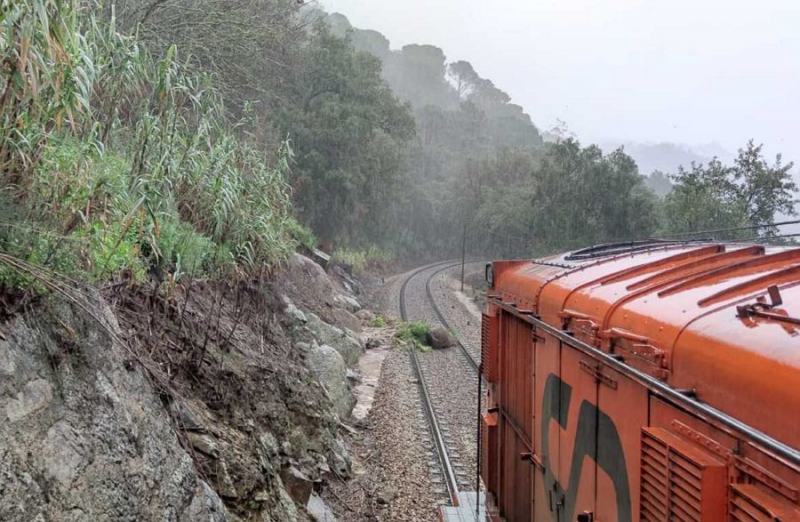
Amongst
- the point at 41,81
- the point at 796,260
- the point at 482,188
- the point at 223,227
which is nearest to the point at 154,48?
the point at 223,227

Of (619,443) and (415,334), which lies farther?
(415,334)

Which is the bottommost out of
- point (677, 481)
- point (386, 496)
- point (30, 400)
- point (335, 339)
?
point (386, 496)

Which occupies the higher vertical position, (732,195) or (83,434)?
(732,195)

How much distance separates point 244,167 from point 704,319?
25.0 ft

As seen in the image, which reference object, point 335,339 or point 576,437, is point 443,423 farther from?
point 576,437

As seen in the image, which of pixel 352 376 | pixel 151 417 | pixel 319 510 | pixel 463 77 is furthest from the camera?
pixel 463 77


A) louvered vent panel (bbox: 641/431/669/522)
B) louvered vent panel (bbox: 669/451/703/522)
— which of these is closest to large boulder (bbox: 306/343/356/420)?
louvered vent panel (bbox: 641/431/669/522)

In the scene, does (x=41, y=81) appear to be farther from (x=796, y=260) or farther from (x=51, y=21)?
(x=796, y=260)

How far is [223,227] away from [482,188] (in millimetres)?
45167

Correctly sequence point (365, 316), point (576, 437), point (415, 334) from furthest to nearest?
point (365, 316) → point (415, 334) → point (576, 437)

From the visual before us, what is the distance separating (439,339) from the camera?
16781 mm

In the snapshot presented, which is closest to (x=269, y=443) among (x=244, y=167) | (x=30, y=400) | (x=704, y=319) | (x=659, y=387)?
(x=30, y=400)

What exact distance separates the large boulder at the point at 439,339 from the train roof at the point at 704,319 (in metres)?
12.1

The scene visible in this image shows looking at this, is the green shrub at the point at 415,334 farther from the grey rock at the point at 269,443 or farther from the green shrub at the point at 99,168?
the grey rock at the point at 269,443
